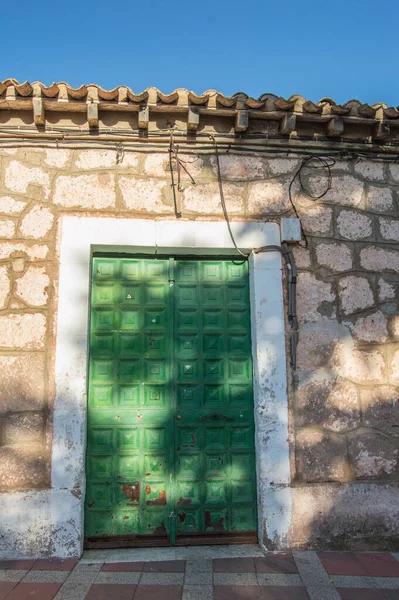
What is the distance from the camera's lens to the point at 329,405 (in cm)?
350

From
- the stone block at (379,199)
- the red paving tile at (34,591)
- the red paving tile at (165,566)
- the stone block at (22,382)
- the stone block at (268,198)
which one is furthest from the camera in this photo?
the stone block at (379,199)

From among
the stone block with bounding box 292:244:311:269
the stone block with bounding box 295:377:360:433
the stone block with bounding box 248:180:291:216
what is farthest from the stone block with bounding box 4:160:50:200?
the stone block with bounding box 295:377:360:433

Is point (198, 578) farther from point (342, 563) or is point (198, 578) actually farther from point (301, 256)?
point (301, 256)

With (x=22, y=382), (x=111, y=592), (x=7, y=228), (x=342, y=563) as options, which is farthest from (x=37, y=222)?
(x=342, y=563)

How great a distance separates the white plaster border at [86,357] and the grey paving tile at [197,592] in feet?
2.30

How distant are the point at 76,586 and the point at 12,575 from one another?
17.8 inches

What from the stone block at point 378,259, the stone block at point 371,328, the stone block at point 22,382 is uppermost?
the stone block at point 378,259

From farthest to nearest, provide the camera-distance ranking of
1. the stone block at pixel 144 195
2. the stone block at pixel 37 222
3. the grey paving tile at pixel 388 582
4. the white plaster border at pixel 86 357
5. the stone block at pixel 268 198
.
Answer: the stone block at pixel 268 198 → the stone block at pixel 144 195 → the stone block at pixel 37 222 → the white plaster border at pixel 86 357 → the grey paving tile at pixel 388 582

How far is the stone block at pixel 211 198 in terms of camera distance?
368 centimetres

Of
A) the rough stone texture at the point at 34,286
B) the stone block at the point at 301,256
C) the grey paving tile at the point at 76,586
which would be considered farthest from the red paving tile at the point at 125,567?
the stone block at the point at 301,256

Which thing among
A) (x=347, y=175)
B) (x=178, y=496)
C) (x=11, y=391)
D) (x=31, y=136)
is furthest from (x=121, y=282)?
(x=347, y=175)

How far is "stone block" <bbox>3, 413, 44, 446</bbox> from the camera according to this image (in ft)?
10.7

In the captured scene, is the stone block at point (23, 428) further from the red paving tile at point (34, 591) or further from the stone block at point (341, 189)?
the stone block at point (341, 189)

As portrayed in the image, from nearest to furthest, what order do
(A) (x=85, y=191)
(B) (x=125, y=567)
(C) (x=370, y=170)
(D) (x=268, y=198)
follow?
(B) (x=125, y=567)
(A) (x=85, y=191)
(D) (x=268, y=198)
(C) (x=370, y=170)
